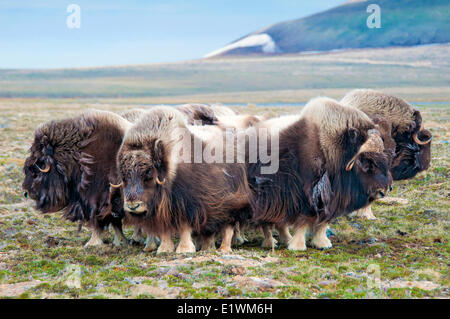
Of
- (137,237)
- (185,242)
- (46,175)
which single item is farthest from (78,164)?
(185,242)

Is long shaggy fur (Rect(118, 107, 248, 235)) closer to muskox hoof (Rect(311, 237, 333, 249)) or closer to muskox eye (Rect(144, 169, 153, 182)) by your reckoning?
muskox eye (Rect(144, 169, 153, 182))

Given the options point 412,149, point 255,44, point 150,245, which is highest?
point 255,44

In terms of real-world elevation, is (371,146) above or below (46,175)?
above

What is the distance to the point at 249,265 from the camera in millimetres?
5055

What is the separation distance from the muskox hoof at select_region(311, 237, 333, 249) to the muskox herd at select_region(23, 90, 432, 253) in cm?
1

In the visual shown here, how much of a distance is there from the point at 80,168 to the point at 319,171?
2.61 metres

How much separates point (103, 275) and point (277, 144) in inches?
88.6

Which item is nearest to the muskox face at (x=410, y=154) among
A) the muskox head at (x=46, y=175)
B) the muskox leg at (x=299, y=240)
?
the muskox leg at (x=299, y=240)

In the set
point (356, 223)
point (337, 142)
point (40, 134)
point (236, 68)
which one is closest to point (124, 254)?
point (40, 134)

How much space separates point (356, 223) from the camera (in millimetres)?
7266

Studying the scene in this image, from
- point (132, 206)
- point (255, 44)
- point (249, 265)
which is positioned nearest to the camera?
point (249, 265)

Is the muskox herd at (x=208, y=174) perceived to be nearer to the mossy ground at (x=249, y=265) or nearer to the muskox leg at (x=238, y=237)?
the muskox leg at (x=238, y=237)

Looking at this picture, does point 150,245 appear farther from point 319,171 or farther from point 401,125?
point 401,125
